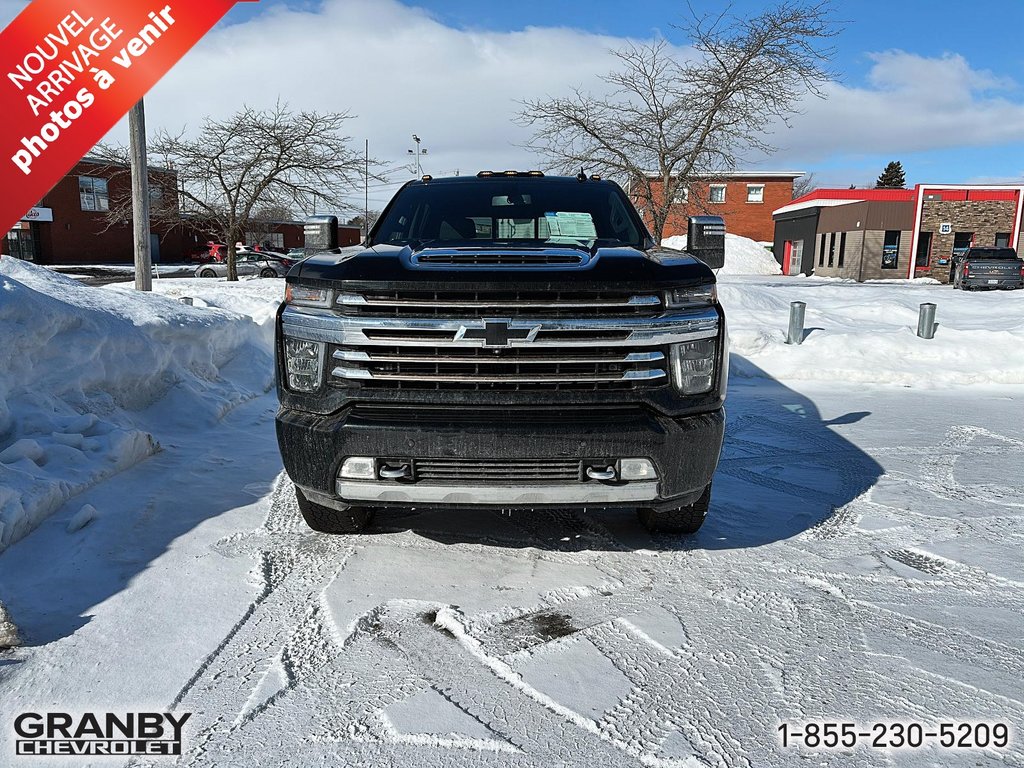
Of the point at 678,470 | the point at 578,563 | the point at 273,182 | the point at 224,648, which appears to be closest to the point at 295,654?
the point at 224,648

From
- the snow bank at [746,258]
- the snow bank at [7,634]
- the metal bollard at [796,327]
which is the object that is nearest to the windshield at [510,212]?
the snow bank at [7,634]

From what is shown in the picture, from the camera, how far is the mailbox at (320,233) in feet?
13.6

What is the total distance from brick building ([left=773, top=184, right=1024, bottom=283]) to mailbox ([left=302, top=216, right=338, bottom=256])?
36.8 m

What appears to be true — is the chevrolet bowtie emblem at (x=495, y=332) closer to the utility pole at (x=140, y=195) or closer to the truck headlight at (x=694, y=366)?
the truck headlight at (x=694, y=366)

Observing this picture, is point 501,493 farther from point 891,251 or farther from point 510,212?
point 891,251

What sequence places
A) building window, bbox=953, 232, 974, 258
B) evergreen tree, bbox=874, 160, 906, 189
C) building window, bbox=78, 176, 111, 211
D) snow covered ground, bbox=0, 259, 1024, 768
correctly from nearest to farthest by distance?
snow covered ground, bbox=0, 259, 1024, 768 → building window, bbox=953, 232, 974, 258 → building window, bbox=78, 176, 111, 211 → evergreen tree, bbox=874, 160, 906, 189

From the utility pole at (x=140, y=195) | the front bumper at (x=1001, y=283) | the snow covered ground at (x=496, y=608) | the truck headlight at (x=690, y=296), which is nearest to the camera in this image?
the snow covered ground at (x=496, y=608)

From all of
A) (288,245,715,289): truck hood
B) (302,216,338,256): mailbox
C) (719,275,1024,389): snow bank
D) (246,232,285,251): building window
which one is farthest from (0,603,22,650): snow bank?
(246,232,285,251): building window

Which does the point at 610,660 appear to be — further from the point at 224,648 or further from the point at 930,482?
the point at 930,482

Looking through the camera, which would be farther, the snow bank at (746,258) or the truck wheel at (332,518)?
the snow bank at (746,258)

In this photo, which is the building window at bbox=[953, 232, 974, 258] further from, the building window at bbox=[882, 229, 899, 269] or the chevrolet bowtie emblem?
the chevrolet bowtie emblem

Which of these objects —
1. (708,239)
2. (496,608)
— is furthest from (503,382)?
(708,239)

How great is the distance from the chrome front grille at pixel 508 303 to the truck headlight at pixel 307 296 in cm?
21

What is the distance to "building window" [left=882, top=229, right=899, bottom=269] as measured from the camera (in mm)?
36531
